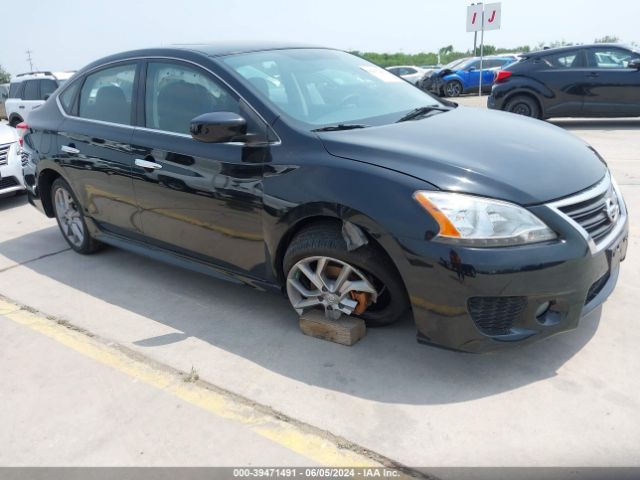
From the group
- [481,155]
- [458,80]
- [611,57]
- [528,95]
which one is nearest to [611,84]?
[611,57]

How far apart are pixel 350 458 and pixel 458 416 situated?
55 centimetres

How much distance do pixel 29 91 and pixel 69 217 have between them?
34.5 feet

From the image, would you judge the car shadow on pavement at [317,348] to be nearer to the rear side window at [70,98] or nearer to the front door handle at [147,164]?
the front door handle at [147,164]

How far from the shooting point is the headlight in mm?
2578

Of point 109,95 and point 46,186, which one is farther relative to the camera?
point 46,186

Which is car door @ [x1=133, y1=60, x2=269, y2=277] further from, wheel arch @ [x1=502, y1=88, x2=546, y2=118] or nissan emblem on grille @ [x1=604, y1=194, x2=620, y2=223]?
wheel arch @ [x1=502, y1=88, x2=546, y2=118]

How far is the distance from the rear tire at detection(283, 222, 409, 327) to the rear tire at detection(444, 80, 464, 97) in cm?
2000

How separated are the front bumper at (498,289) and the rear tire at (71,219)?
325 cm

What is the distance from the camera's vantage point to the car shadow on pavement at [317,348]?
2.87 metres

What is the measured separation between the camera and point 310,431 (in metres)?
2.62

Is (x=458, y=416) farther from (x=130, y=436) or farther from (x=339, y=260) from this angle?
(x=130, y=436)

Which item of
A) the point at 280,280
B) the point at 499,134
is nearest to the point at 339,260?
the point at 280,280

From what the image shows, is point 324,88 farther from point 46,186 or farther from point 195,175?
point 46,186

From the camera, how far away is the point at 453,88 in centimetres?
2192
